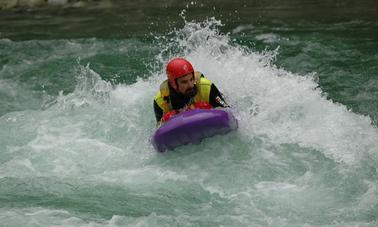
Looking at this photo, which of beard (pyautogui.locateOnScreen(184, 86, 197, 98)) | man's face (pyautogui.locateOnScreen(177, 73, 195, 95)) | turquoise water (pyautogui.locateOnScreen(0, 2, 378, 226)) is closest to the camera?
turquoise water (pyautogui.locateOnScreen(0, 2, 378, 226))

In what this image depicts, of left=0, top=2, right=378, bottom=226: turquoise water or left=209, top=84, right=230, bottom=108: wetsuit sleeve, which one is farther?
left=209, top=84, right=230, bottom=108: wetsuit sleeve

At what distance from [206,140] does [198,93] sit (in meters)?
0.62

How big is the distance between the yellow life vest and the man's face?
0.73 feet

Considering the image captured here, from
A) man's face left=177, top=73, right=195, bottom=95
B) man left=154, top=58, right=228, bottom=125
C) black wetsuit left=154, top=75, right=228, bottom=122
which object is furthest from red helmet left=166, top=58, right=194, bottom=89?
black wetsuit left=154, top=75, right=228, bottom=122

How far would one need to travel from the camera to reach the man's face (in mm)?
7461

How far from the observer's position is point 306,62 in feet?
36.7

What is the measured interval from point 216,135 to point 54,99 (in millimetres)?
3819

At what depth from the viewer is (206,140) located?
7.72 metres

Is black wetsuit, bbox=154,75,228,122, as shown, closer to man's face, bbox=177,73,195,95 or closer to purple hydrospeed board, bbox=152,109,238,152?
man's face, bbox=177,73,195,95

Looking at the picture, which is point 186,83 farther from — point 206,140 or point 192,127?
point 206,140

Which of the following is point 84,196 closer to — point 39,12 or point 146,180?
point 146,180

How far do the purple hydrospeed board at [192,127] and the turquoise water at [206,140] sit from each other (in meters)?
0.23

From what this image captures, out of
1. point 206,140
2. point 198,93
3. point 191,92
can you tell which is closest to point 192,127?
point 206,140

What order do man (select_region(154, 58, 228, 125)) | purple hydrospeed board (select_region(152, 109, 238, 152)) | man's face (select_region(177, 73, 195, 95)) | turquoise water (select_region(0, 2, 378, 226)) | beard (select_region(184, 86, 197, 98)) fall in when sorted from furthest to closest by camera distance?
man (select_region(154, 58, 228, 125))
beard (select_region(184, 86, 197, 98))
man's face (select_region(177, 73, 195, 95))
purple hydrospeed board (select_region(152, 109, 238, 152))
turquoise water (select_region(0, 2, 378, 226))
